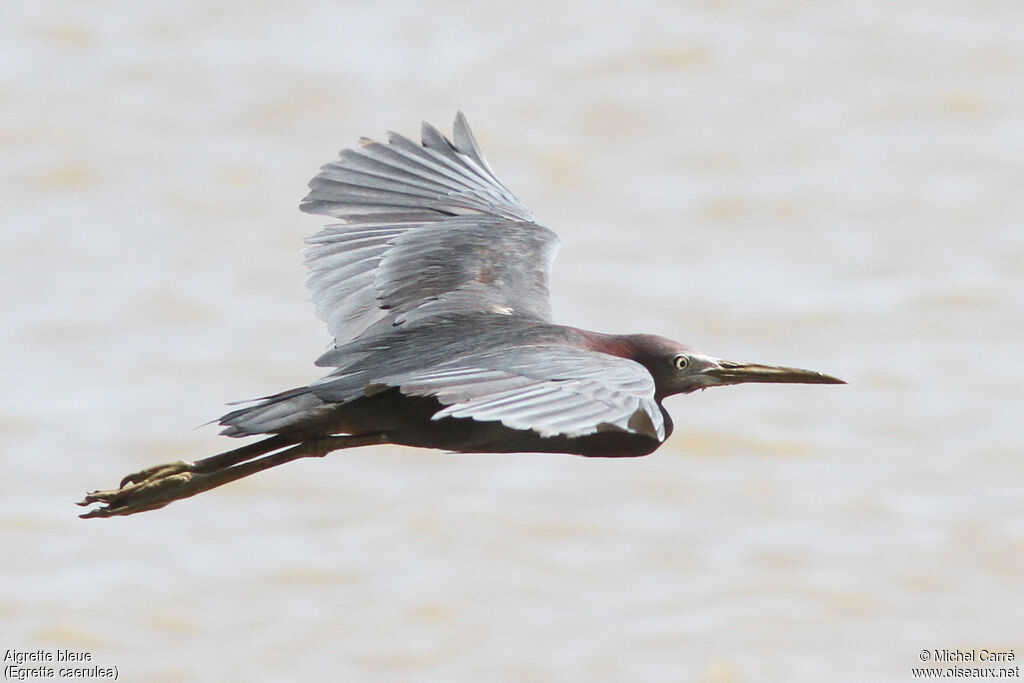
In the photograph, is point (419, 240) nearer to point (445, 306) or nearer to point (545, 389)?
point (445, 306)

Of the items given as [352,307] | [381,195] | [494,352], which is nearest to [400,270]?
[352,307]

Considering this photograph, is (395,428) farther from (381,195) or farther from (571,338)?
(381,195)

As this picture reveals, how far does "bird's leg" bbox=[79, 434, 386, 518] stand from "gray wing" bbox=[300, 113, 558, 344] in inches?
25.9

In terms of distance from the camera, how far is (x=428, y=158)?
28.2 ft

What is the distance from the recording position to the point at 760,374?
7098 mm

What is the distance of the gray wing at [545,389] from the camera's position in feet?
16.6

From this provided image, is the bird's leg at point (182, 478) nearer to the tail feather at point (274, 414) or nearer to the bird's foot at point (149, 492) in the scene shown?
the bird's foot at point (149, 492)

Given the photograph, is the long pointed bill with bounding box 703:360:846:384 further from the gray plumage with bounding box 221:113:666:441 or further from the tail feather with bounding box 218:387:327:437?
the tail feather with bounding box 218:387:327:437

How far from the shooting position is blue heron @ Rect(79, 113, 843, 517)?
5.48 metres

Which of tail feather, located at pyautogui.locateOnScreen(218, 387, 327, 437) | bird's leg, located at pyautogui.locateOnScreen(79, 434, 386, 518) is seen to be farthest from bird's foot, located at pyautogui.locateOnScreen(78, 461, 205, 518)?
tail feather, located at pyautogui.locateOnScreen(218, 387, 327, 437)

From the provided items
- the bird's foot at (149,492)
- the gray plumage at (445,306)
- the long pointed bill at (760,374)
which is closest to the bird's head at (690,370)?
the long pointed bill at (760,374)

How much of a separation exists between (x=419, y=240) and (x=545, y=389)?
8.24 ft

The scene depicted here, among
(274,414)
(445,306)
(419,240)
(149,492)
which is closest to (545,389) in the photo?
(274,414)

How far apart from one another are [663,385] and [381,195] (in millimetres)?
2051
